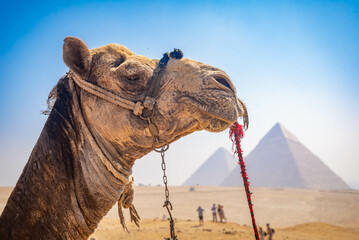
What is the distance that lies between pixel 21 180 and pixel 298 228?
2765 cm

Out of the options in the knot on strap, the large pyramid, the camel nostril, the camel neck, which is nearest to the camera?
the camel neck

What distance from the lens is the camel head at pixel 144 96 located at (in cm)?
205

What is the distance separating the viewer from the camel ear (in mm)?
2053

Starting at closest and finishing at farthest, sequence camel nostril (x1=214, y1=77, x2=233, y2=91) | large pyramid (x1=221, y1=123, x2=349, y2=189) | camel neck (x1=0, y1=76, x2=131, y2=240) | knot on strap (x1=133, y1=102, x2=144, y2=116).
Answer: camel neck (x1=0, y1=76, x2=131, y2=240) < knot on strap (x1=133, y1=102, x2=144, y2=116) < camel nostril (x1=214, y1=77, x2=233, y2=91) < large pyramid (x1=221, y1=123, x2=349, y2=189)

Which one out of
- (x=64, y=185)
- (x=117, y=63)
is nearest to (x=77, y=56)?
(x=117, y=63)

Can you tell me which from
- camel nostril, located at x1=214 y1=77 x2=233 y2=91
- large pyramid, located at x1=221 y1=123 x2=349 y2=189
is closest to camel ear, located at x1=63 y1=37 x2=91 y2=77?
camel nostril, located at x1=214 y1=77 x2=233 y2=91

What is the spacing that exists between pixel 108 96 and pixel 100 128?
0.90ft

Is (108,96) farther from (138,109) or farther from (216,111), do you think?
(216,111)

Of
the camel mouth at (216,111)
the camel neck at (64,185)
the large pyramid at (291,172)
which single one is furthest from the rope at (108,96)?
the large pyramid at (291,172)

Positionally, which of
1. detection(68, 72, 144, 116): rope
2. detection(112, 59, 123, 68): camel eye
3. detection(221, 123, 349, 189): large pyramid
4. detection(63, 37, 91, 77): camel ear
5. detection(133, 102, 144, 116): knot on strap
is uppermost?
detection(221, 123, 349, 189): large pyramid

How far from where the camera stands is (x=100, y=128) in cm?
210

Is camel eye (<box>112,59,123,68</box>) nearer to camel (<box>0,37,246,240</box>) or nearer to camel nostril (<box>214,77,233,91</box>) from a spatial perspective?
camel (<box>0,37,246,240</box>)

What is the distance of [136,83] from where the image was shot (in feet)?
7.04

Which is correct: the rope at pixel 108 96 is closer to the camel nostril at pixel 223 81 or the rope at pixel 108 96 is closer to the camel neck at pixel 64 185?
the camel neck at pixel 64 185
